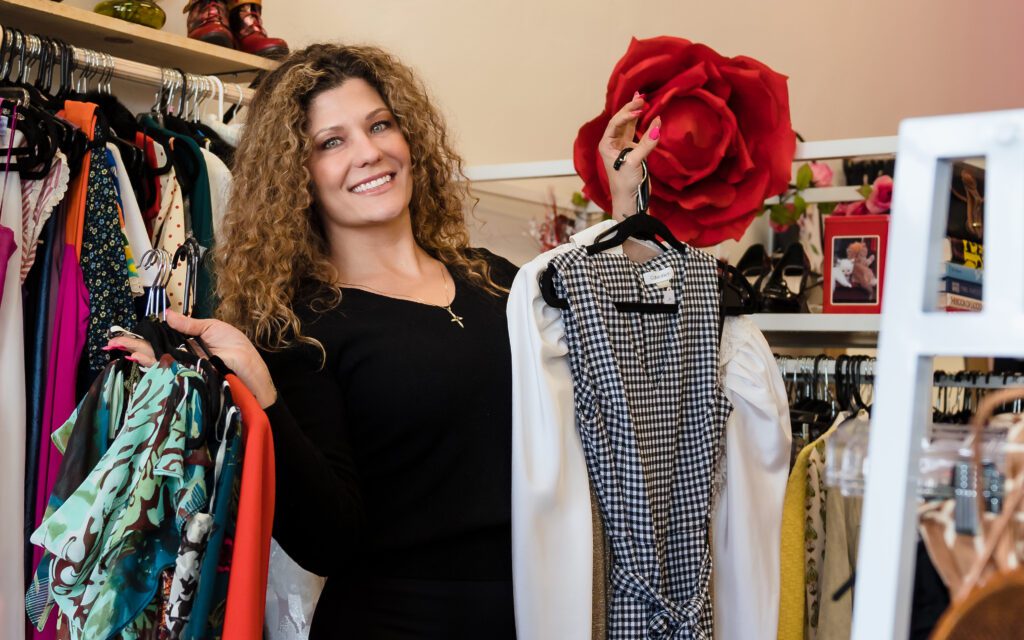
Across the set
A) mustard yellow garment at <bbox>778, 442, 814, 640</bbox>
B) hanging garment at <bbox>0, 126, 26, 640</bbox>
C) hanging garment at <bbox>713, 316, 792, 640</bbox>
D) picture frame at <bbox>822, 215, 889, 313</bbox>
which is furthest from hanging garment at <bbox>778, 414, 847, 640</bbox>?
hanging garment at <bbox>0, 126, 26, 640</bbox>

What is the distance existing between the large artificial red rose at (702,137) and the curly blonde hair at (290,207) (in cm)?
27

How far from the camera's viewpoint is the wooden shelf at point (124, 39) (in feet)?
6.12

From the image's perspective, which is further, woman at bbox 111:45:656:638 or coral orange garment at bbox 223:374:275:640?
woman at bbox 111:45:656:638

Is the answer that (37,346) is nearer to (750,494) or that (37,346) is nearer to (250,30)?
(250,30)

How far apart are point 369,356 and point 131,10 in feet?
2.82

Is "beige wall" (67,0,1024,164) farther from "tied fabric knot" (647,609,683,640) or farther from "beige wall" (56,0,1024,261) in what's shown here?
"tied fabric knot" (647,609,683,640)

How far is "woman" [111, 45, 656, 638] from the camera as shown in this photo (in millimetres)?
1565

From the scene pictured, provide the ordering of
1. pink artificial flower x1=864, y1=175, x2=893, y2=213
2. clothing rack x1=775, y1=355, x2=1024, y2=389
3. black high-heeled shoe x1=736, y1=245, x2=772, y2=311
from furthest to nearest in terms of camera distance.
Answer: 1. black high-heeled shoe x1=736, y1=245, x2=772, y2=311
2. pink artificial flower x1=864, y1=175, x2=893, y2=213
3. clothing rack x1=775, y1=355, x2=1024, y2=389

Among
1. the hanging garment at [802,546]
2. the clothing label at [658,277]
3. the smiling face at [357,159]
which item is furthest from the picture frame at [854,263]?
the smiling face at [357,159]

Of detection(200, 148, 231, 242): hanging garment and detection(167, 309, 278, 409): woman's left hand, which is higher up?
detection(200, 148, 231, 242): hanging garment

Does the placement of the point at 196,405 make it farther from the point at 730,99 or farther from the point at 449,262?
the point at 730,99

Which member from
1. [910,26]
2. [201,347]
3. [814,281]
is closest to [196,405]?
[201,347]

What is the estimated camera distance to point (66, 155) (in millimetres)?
1683

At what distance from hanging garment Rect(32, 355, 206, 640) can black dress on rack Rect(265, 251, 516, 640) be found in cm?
31
